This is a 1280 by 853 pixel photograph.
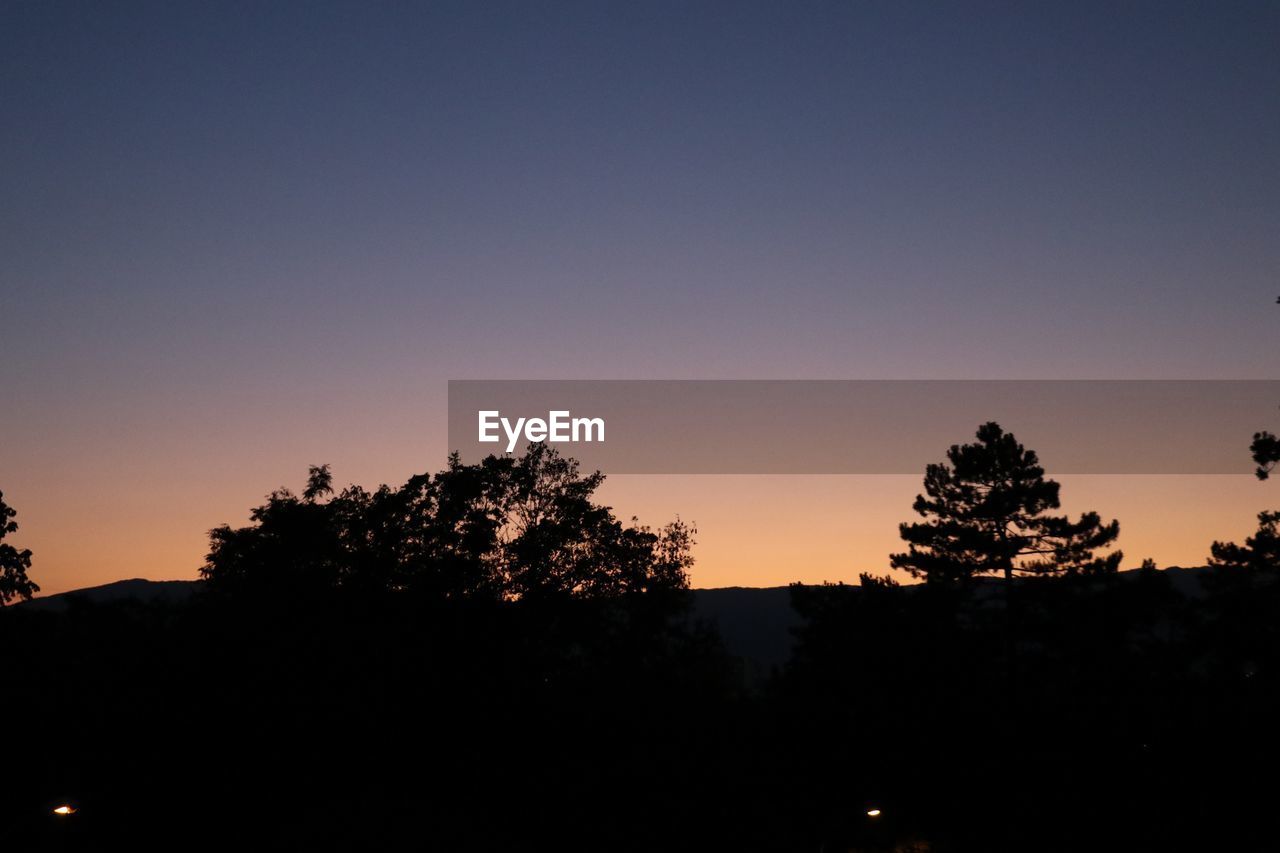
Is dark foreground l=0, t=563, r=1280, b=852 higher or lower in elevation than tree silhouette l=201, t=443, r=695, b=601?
lower

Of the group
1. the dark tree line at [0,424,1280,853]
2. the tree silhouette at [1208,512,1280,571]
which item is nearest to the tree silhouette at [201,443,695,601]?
the dark tree line at [0,424,1280,853]

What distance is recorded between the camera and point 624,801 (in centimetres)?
2700

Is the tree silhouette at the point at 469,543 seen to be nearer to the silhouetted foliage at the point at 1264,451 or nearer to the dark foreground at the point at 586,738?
the dark foreground at the point at 586,738

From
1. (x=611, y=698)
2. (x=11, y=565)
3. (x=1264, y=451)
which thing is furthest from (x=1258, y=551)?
(x=11, y=565)

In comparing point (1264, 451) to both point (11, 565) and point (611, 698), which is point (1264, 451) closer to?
point (611, 698)

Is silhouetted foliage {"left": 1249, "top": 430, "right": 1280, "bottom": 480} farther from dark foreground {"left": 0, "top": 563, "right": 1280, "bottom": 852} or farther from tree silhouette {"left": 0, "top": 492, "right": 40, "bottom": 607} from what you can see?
tree silhouette {"left": 0, "top": 492, "right": 40, "bottom": 607}

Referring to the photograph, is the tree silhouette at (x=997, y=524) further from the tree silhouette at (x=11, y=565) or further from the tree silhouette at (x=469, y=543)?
the tree silhouette at (x=11, y=565)

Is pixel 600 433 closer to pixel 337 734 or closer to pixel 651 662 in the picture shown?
pixel 651 662

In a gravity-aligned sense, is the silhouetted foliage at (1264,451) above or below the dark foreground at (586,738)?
above

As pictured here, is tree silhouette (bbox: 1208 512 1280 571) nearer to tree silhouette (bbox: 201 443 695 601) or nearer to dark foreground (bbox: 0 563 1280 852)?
dark foreground (bbox: 0 563 1280 852)

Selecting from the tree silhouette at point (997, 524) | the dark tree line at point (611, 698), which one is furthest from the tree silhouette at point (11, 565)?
the tree silhouette at point (997, 524)

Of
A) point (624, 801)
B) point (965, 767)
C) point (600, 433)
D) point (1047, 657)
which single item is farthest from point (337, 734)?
point (1047, 657)

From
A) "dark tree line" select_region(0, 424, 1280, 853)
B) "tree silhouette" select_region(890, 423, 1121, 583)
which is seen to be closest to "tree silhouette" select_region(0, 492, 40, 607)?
"dark tree line" select_region(0, 424, 1280, 853)

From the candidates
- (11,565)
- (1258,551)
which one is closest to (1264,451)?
(1258,551)
